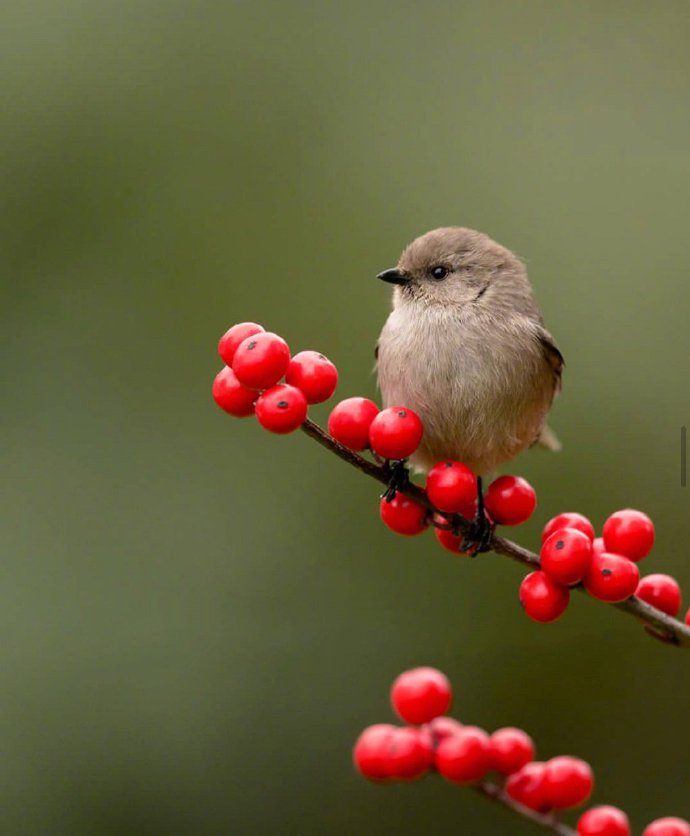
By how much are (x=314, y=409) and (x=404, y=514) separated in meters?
1.83

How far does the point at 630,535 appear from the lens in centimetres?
194

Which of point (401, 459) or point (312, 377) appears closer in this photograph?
point (312, 377)

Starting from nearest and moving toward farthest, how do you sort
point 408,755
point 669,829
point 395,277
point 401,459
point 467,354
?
point 669,829 → point 408,755 → point 401,459 → point 467,354 → point 395,277

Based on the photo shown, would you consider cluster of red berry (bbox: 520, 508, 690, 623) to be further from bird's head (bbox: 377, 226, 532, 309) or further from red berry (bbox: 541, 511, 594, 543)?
bird's head (bbox: 377, 226, 532, 309)

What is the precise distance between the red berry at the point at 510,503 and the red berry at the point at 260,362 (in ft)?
2.11

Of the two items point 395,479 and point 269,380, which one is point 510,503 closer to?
point 395,479

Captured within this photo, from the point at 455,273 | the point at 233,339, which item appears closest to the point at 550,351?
the point at 455,273

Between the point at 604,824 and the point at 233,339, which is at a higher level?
the point at 233,339

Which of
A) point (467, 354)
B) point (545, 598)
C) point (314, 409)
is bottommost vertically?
point (545, 598)

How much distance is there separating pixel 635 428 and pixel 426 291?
62.6 inches

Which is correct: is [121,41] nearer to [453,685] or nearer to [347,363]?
[347,363]

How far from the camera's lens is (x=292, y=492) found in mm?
3947

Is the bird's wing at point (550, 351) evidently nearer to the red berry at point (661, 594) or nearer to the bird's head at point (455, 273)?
the bird's head at point (455, 273)

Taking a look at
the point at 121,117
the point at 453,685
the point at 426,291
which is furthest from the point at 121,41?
the point at 453,685
